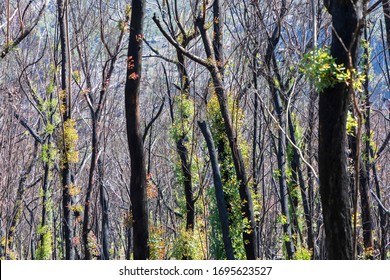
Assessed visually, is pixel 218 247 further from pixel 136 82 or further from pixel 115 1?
pixel 115 1

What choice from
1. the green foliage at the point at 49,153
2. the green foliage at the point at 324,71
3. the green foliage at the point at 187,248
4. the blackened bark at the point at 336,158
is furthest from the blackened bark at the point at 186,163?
the green foliage at the point at 324,71

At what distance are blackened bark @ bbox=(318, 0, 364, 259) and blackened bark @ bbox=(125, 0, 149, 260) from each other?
6665 mm

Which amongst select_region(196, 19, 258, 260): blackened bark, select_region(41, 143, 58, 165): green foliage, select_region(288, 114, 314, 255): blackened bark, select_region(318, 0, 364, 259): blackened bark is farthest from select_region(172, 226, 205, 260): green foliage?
select_region(318, 0, 364, 259): blackened bark

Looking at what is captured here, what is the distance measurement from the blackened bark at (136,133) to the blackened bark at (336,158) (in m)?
6.67

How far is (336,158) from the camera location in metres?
6.58

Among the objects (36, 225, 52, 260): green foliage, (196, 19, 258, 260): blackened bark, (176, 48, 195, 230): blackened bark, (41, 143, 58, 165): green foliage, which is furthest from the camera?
(36, 225, 52, 260): green foliage

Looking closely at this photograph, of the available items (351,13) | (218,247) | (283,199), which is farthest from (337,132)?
(283,199)

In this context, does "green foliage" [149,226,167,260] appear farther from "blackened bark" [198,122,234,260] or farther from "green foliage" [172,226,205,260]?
"blackened bark" [198,122,234,260]

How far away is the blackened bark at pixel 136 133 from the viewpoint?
12844 mm

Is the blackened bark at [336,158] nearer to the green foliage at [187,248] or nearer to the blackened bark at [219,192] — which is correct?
the blackened bark at [219,192]

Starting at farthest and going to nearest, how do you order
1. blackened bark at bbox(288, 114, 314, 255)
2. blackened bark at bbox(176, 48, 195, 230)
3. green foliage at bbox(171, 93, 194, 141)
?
blackened bark at bbox(176, 48, 195, 230) < green foliage at bbox(171, 93, 194, 141) < blackened bark at bbox(288, 114, 314, 255)

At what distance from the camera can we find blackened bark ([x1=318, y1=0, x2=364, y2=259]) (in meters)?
6.50

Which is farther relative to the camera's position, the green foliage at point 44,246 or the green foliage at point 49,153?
the green foliage at point 44,246
